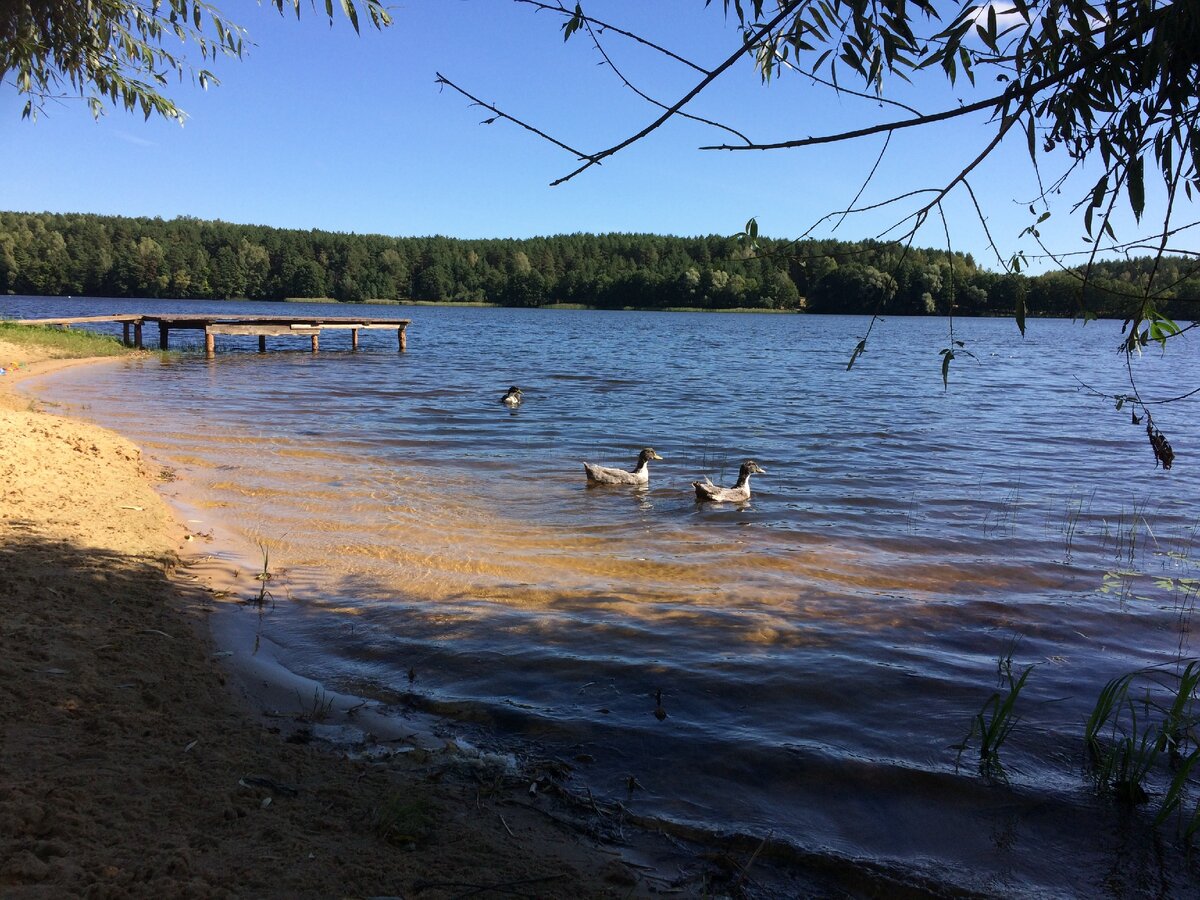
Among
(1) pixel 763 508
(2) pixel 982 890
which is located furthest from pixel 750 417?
(2) pixel 982 890

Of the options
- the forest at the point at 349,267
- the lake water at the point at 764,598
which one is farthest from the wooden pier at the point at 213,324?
the forest at the point at 349,267

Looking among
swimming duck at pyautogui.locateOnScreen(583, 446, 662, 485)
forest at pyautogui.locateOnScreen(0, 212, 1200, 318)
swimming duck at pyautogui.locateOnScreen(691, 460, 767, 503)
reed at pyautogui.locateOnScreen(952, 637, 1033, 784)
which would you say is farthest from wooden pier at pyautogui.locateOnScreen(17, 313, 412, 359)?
forest at pyautogui.locateOnScreen(0, 212, 1200, 318)

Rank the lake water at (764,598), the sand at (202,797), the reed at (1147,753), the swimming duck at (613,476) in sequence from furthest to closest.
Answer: the swimming duck at (613,476)
the lake water at (764,598)
the reed at (1147,753)
the sand at (202,797)

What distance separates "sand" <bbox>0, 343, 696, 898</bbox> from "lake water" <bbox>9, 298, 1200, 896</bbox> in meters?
0.67

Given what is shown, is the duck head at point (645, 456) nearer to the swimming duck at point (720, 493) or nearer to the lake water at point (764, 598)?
the lake water at point (764, 598)

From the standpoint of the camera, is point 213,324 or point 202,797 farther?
point 213,324

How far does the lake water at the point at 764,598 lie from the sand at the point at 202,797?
670 mm

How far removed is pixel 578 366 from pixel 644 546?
26559 mm

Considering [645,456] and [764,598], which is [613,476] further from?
[764,598]

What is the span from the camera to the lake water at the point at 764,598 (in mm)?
4348

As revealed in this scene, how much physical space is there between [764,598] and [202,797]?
5.19 m

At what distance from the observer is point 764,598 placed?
7617mm

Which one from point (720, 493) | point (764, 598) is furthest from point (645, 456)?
point (764, 598)

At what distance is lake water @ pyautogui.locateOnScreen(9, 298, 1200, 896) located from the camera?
4.35m
